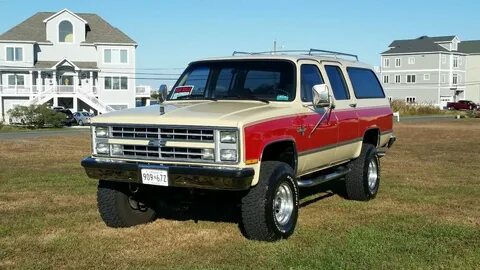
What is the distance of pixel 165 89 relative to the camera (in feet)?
25.6

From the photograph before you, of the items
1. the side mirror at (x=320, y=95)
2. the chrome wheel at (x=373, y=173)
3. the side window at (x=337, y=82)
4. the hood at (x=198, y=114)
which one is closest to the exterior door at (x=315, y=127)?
the side mirror at (x=320, y=95)

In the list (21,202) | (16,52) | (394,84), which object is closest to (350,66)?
(21,202)

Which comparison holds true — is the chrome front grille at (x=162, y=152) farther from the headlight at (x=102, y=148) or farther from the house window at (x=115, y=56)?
the house window at (x=115, y=56)

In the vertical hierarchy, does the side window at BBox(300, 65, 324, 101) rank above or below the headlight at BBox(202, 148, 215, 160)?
above

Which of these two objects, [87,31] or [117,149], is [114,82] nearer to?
[87,31]

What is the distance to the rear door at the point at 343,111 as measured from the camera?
8.17 m

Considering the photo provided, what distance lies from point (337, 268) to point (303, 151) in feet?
6.41

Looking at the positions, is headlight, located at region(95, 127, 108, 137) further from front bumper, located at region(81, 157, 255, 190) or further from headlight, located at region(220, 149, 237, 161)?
headlight, located at region(220, 149, 237, 161)

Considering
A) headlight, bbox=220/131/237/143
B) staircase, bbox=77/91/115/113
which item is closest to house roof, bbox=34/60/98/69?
staircase, bbox=77/91/115/113

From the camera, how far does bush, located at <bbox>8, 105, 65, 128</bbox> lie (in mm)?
38250

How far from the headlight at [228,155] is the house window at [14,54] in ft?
175

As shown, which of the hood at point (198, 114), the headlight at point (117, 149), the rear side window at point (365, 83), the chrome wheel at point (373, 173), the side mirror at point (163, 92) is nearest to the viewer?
the hood at point (198, 114)

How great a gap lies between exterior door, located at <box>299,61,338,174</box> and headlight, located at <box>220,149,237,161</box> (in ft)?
4.50

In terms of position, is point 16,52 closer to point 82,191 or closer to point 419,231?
point 82,191
